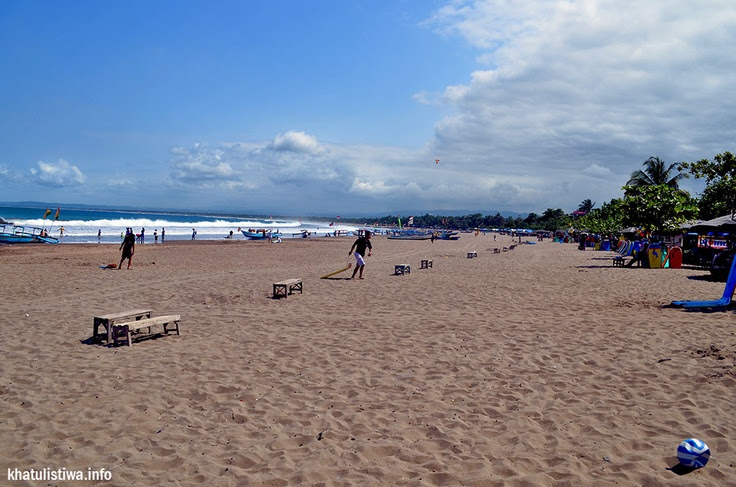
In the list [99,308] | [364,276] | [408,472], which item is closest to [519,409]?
[408,472]

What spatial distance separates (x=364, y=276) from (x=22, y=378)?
12437 mm

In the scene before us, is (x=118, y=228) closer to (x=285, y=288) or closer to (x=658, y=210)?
(x=285, y=288)

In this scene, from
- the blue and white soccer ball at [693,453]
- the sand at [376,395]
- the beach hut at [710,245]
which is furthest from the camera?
the beach hut at [710,245]

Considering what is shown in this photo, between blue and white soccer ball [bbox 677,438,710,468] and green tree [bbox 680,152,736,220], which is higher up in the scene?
green tree [bbox 680,152,736,220]

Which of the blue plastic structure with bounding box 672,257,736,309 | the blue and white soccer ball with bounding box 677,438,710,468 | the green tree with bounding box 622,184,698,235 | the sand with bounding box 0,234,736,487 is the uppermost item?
the green tree with bounding box 622,184,698,235

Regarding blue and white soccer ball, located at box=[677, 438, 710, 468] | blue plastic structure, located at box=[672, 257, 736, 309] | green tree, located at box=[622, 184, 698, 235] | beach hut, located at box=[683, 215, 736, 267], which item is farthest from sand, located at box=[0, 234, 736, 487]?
green tree, located at box=[622, 184, 698, 235]

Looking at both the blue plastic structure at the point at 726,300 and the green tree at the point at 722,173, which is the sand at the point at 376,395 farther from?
the green tree at the point at 722,173

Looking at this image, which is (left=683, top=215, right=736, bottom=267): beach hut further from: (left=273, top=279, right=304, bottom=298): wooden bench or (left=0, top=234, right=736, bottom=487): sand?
(left=273, top=279, right=304, bottom=298): wooden bench

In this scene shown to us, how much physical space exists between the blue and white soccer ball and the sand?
0.25 feet

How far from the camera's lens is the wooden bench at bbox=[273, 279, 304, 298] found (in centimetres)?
1257

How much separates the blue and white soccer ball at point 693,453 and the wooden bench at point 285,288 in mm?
9776

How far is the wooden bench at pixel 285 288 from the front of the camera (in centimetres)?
1257

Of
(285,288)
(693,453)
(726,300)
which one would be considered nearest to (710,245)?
(726,300)

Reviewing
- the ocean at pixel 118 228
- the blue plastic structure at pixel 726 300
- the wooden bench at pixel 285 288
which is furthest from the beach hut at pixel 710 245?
the ocean at pixel 118 228
